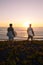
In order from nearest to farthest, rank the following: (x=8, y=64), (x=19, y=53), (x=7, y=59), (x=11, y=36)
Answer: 1. (x=8, y=64)
2. (x=7, y=59)
3. (x=19, y=53)
4. (x=11, y=36)

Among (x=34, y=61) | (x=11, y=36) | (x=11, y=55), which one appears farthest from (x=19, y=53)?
(x=11, y=36)

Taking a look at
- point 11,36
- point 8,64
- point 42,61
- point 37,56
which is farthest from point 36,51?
point 11,36

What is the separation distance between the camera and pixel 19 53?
1300 cm

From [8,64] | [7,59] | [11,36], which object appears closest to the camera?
[8,64]

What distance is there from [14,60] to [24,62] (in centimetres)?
56

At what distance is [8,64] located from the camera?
1123 cm

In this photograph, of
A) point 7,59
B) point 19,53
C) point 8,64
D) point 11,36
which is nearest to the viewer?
point 8,64

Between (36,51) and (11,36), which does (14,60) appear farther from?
(11,36)

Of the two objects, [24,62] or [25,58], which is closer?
[24,62]

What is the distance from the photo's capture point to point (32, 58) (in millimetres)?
12273

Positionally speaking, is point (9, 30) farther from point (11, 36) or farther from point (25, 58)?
point (25, 58)

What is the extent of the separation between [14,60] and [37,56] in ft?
4.46

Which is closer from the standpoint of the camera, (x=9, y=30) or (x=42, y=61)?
(x=42, y=61)

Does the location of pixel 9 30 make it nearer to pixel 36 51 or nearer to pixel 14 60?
pixel 36 51
